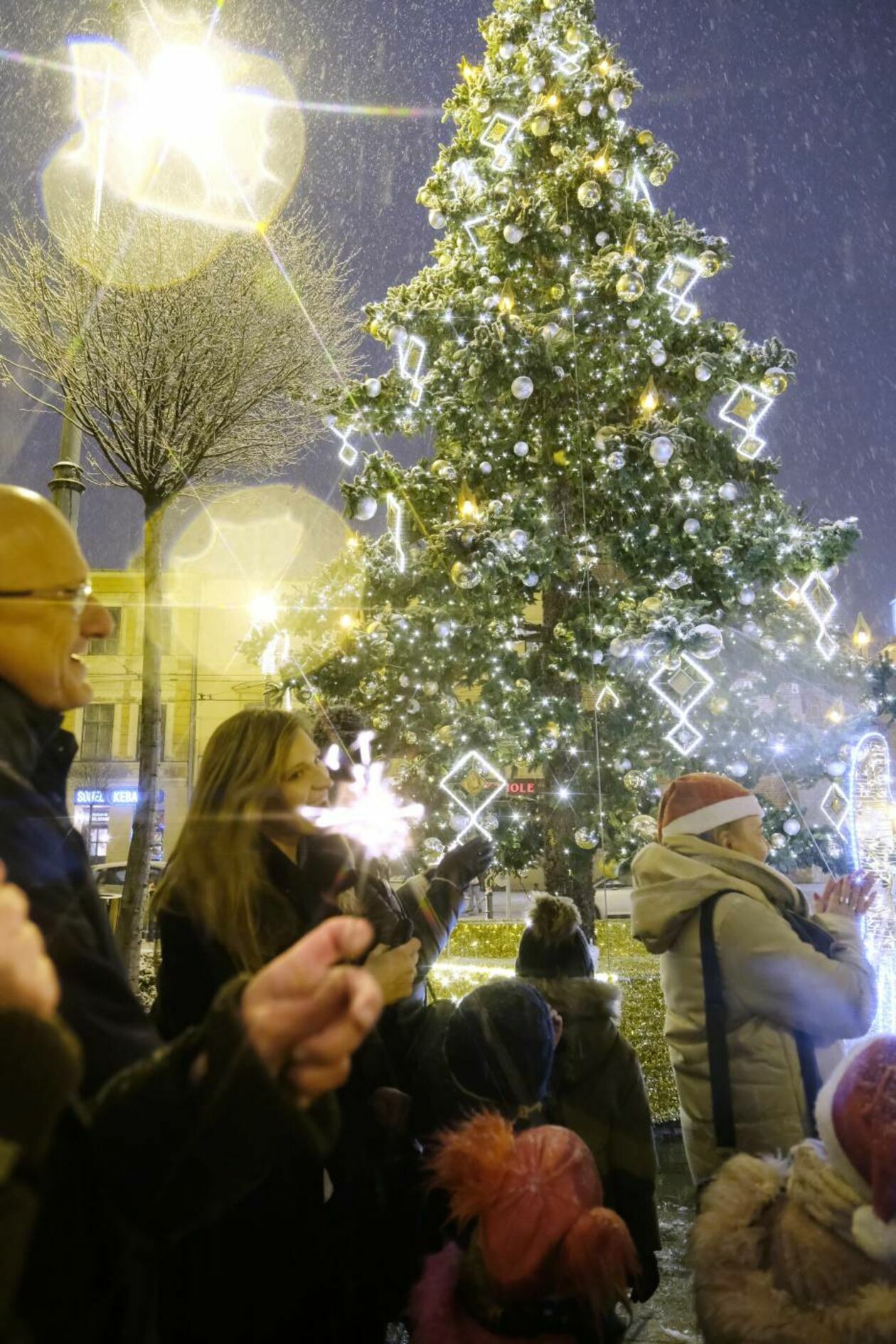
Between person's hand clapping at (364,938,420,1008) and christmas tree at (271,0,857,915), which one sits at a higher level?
christmas tree at (271,0,857,915)

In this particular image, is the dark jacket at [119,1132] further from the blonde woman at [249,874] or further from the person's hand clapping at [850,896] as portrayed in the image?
the person's hand clapping at [850,896]

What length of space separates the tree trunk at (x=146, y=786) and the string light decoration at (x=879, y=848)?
5.68 meters

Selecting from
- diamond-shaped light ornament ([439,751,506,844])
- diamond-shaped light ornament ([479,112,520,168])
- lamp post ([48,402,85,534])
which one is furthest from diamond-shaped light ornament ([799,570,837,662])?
lamp post ([48,402,85,534])

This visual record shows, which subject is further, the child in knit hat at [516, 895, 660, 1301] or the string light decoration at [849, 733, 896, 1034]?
the string light decoration at [849, 733, 896, 1034]

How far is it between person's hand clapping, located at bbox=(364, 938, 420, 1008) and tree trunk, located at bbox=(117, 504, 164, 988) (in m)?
6.26

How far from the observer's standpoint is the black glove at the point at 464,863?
3.37 m

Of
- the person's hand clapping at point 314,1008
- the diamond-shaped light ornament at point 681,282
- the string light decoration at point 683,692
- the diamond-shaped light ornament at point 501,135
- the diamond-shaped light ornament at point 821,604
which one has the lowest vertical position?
the person's hand clapping at point 314,1008

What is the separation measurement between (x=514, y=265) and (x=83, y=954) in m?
8.80

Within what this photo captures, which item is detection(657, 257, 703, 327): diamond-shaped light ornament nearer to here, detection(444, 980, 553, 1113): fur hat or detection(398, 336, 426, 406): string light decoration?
detection(398, 336, 426, 406): string light decoration

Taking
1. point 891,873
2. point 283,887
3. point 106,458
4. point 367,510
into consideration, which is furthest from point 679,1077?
point 106,458

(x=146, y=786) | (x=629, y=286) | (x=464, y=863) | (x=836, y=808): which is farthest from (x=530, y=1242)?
(x=629, y=286)

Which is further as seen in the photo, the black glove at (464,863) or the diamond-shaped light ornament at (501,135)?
the diamond-shaped light ornament at (501,135)

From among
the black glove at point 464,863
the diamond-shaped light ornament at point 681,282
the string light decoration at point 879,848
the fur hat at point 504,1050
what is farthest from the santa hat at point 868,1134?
the diamond-shaped light ornament at point 681,282

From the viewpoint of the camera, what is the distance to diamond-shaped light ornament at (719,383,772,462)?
7.96 metres
